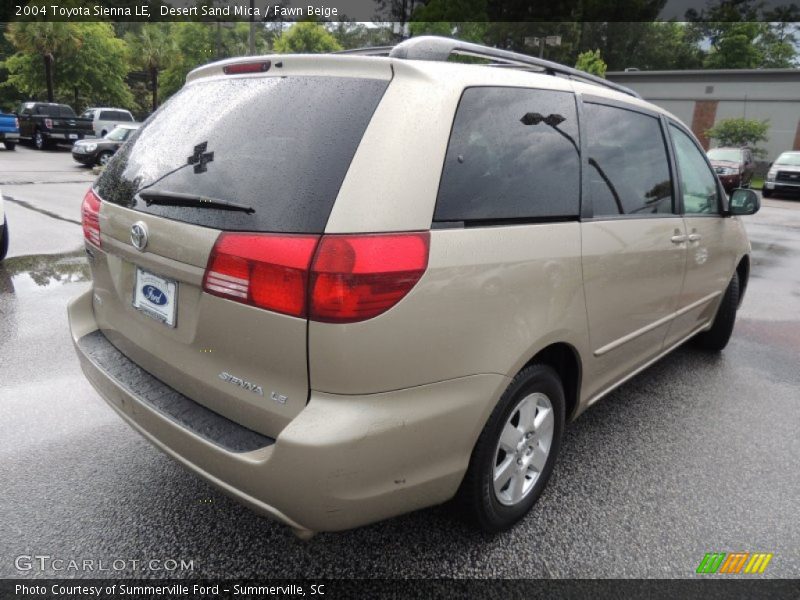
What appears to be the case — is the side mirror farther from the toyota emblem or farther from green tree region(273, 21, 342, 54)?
green tree region(273, 21, 342, 54)

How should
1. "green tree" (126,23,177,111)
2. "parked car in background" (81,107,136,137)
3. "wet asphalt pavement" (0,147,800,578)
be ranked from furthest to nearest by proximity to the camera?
"green tree" (126,23,177,111)
"parked car in background" (81,107,136,137)
"wet asphalt pavement" (0,147,800,578)

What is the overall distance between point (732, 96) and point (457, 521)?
1511 inches

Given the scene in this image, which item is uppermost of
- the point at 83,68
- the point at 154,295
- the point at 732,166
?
the point at 83,68

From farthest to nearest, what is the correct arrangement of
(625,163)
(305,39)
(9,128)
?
(305,39) → (9,128) → (625,163)

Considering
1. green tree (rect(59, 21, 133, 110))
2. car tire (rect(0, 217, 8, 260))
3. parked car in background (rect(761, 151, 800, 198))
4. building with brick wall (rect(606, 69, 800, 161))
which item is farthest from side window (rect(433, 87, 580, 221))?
green tree (rect(59, 21, 133, 110))

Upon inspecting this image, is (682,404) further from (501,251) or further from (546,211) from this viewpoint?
(501,251)

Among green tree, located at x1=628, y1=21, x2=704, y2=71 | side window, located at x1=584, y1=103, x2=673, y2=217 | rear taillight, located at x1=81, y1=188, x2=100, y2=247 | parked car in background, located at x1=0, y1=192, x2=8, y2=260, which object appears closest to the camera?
rear taillight, located at x1=81, y1=188, x2=100, y2=247

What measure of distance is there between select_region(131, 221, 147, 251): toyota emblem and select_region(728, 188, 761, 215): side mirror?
3.67 m

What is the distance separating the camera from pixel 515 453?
2.30 m

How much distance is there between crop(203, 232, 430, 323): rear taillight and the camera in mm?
1647

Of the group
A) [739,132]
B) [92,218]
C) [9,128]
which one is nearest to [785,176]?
[739,132]

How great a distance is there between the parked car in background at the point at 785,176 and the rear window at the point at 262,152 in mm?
23614

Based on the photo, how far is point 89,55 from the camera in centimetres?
3416

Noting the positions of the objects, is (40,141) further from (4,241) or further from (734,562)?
(734,562)
